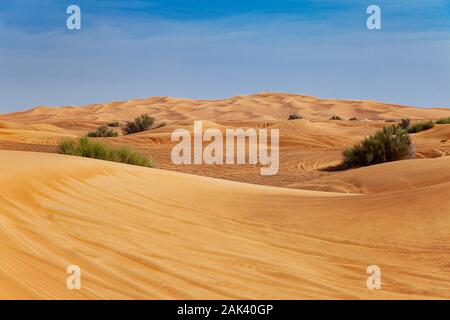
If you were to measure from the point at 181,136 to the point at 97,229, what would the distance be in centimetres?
2379

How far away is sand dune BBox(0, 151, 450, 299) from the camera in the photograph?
4535 millimetres

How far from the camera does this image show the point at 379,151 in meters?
20.1

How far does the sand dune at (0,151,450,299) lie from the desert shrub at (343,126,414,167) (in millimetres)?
11669

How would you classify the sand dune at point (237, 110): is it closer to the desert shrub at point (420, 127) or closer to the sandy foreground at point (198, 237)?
the desert shrub at point (420, 127)

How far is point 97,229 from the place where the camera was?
5.89 metres

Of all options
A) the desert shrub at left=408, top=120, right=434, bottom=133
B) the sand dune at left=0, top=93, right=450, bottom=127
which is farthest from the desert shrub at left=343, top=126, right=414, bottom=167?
the sand dune at left=0, top=93, right=450, bottom=127

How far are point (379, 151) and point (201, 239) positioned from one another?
15.3 metres

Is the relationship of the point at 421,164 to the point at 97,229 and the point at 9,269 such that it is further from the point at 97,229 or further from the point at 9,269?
the point at 9,269

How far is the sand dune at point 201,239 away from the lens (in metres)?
4.54

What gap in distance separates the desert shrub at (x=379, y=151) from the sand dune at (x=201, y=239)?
11669mm

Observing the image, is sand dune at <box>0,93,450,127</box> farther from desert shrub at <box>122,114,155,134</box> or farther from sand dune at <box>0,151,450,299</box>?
sand dune at <box>0,151,450,299</box>

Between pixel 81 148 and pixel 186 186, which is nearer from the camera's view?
pixel 186 186
